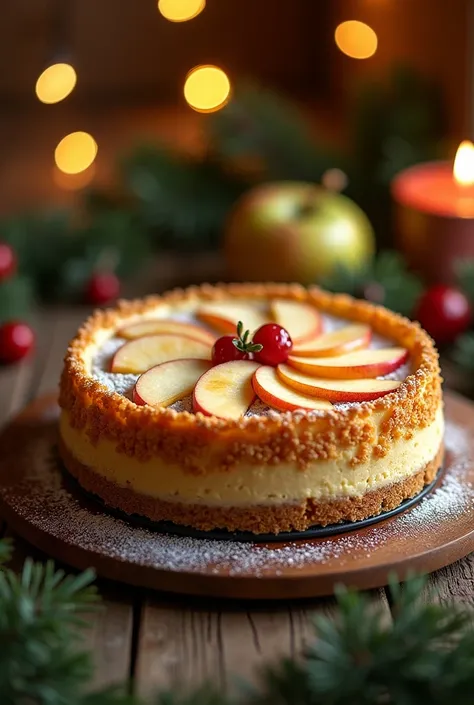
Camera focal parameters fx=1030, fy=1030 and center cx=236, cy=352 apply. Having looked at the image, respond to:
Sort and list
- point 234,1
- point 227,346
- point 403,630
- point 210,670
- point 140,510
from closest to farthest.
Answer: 1. point 403,630
2. point 210,670
3. point 140,510
4. point 227,346
5. point 234,1

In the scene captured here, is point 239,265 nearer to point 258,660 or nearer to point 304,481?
point 304,481

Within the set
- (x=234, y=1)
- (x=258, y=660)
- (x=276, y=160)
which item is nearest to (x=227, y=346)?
(x=258, y=660)

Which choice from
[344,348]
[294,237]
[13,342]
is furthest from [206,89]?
[344,348]

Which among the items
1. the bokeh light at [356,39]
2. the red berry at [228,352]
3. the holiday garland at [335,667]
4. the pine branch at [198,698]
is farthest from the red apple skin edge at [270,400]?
the bokeh light at [356,39]

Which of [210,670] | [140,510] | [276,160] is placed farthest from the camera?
[276,160]

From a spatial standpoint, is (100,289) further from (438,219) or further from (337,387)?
(337,387)

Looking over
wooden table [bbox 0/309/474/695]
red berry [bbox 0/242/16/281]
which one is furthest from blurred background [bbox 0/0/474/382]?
wooden table [bbox 0/309/474/695]

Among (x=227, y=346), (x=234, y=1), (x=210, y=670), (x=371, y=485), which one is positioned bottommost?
(x=210, y=670)
